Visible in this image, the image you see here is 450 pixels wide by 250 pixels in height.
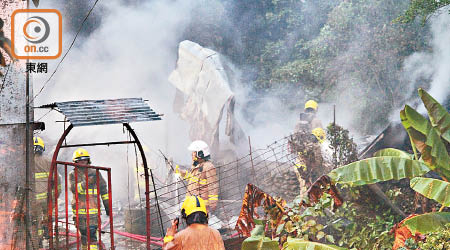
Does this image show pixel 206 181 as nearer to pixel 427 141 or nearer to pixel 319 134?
pixel 319 134

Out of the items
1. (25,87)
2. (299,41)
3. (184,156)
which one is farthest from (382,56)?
(25,87)

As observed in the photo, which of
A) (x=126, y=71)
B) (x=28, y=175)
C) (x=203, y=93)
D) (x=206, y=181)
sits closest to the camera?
(x=28, y=175)

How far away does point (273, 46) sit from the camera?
52.6 feet

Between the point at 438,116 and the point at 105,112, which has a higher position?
the point at 105,112

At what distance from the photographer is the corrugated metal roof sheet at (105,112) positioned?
4.98 meters

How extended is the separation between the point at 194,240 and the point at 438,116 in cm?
343

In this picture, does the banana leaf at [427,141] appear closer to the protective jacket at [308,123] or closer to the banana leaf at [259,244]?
the banana leaf at [259,244]

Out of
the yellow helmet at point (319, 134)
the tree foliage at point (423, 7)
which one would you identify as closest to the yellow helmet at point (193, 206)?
the yellow helmet at point (319, 134)

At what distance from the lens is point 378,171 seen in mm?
5828

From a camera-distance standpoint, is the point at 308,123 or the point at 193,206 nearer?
the point at 193,206

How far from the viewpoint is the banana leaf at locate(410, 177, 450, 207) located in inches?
214
